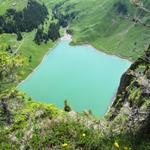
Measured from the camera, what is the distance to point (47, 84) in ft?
612

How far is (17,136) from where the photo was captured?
33.2m

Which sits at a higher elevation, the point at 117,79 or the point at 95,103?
the point at 95,103

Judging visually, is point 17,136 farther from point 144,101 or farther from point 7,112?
point 7,112

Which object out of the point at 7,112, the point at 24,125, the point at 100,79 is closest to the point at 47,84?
the point at 100,79

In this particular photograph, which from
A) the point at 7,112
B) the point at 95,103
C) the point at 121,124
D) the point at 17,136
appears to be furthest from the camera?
the point at 95,103

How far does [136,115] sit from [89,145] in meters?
4.02

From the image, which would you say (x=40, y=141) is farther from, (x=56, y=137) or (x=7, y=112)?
(x=7, y=112)

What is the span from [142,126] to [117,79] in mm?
168143

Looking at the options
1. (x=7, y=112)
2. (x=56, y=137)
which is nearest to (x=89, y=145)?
(x=56, y=137)

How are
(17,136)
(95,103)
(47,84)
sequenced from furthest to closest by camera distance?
(47,84) → (95,103) → (17,136)

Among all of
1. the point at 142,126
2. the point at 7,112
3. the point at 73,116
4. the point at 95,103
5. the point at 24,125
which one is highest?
the point at 142,126

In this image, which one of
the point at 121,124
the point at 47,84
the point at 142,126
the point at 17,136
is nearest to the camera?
the point at 142,126

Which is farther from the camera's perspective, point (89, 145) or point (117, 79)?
point (117, 79)

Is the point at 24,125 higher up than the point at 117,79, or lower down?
higher up
